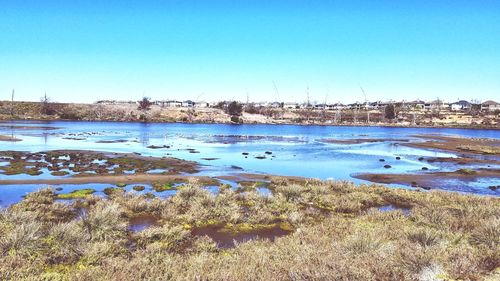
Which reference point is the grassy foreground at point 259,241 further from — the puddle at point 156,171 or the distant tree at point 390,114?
the distant tree at point 390,114

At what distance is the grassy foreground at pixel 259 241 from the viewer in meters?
6.72

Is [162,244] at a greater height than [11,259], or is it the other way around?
[11,259]

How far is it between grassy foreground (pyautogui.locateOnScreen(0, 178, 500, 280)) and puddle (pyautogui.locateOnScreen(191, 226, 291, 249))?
1.30 ft

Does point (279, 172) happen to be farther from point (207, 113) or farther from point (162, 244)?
point (207, 113)

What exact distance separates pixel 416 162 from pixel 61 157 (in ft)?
110

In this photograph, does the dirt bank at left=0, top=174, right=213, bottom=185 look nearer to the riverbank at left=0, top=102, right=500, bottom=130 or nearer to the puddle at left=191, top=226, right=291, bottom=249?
the puddle at left=191, top=226, right=291, bottom=249

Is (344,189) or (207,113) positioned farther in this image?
(207,113)

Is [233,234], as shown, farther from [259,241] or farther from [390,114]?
[390,114]

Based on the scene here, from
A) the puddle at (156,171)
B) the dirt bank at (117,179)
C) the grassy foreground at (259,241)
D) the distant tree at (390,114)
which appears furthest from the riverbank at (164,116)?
the grassy foreground at (259,241)

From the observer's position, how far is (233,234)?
1245 centimetres

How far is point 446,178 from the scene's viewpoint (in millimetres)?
27547

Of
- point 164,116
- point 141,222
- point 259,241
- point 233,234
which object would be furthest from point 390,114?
point 259,241

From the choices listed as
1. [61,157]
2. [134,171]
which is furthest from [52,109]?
[134,171]

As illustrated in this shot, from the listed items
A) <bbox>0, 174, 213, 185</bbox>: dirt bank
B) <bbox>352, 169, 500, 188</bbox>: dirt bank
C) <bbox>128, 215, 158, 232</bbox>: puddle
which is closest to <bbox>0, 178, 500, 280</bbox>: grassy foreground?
<bbox>128, 215, 158, 232</bbox>: puddle
